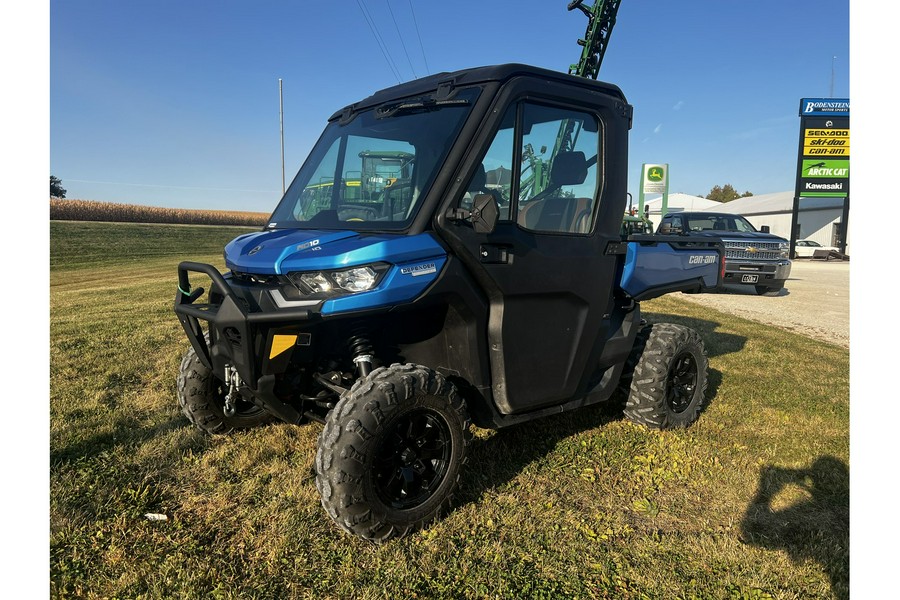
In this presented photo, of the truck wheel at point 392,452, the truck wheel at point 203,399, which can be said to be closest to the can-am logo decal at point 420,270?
the truck wheel at point 392,452

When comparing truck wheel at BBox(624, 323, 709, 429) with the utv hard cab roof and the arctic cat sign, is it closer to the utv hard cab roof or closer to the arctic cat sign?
the utv hard cab roof

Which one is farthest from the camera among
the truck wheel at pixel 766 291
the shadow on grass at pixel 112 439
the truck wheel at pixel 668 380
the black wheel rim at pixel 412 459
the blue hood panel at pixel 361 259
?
the truck wheel at pixel 766 291

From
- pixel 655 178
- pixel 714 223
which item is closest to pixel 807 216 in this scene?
pixel 655 178

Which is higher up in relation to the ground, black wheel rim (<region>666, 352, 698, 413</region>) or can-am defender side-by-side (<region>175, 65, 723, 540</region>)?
can-am defender side-by-side (<region>175, 65, 723, 540</region>)

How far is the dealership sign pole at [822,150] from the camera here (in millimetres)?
29375

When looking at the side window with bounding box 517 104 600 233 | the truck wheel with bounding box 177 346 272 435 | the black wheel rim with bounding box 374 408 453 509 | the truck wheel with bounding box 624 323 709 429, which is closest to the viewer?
the black wheel rim with bounding box 374 408 453 509

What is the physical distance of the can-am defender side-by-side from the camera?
8.94ft

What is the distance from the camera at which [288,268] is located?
8.90 feet

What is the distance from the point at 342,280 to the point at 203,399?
6.17 ft

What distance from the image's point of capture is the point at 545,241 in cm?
333

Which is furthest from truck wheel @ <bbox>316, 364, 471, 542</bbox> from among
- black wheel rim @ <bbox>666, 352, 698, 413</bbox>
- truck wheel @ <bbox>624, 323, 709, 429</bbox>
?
black wheel rim @ <bbox>666, 352, 698, 413</bbox>

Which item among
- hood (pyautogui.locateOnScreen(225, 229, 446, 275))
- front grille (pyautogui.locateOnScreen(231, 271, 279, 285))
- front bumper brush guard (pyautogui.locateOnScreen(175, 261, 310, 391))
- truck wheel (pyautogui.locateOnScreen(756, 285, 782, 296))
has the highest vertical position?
hood (pyautogui.locateOnScreen(225, 229, 446, 275))

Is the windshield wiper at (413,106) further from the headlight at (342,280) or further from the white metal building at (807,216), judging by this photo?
the white metal building at (807,216)

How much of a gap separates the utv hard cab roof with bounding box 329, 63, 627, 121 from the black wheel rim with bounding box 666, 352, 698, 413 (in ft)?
7.07
